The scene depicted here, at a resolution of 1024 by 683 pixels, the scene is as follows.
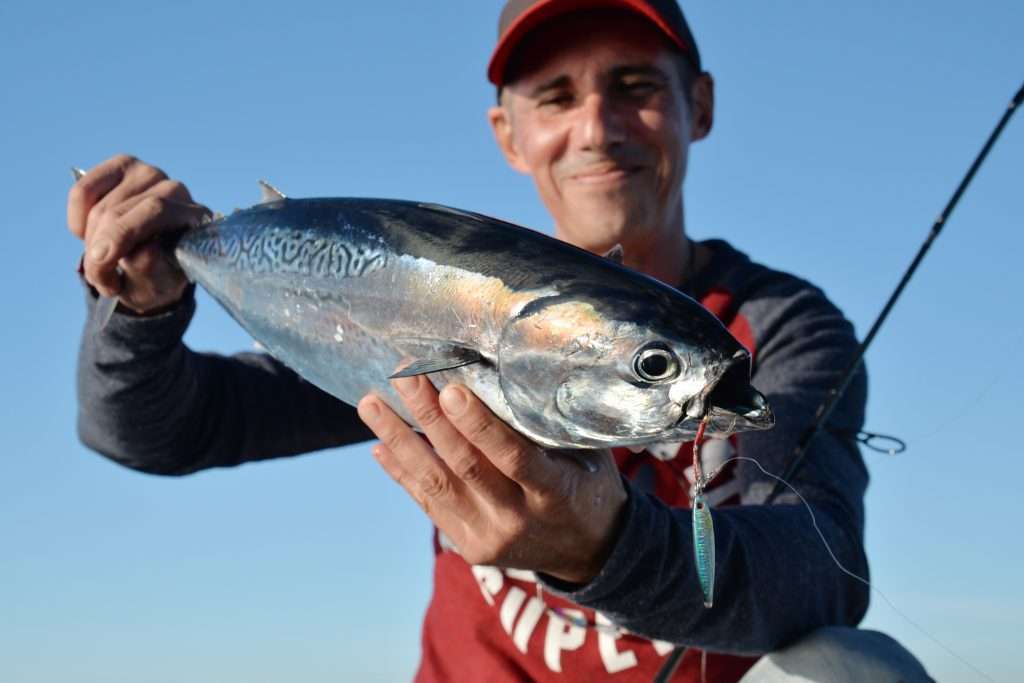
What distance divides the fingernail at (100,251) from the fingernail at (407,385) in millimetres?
1631

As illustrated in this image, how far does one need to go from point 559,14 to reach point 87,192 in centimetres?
228

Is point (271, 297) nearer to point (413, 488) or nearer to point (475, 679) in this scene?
point (413, 488)

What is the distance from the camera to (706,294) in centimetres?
466

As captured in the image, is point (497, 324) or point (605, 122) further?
point (605, 122)

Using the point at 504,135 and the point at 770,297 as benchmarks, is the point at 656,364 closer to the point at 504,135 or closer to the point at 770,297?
the point at 770,297

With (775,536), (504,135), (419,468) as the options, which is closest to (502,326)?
(419,468)

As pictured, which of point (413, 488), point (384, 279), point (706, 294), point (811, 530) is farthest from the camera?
point (706, 294)

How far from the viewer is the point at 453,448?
2496 millimetres

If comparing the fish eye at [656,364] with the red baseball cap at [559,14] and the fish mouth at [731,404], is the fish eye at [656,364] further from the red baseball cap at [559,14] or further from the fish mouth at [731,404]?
the red baseball cap at [559,14]

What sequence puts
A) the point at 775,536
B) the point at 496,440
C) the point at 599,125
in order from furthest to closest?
the point at 599,125 → the point at 775,536 → the point at 496,440

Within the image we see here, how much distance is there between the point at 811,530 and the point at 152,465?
9.79 feet

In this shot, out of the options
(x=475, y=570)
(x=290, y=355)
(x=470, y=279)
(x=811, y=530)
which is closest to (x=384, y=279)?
(x=470, y=279)

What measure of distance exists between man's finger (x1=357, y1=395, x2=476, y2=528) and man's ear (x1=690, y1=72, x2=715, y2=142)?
330cm

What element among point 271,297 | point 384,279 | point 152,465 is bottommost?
point 152,465
